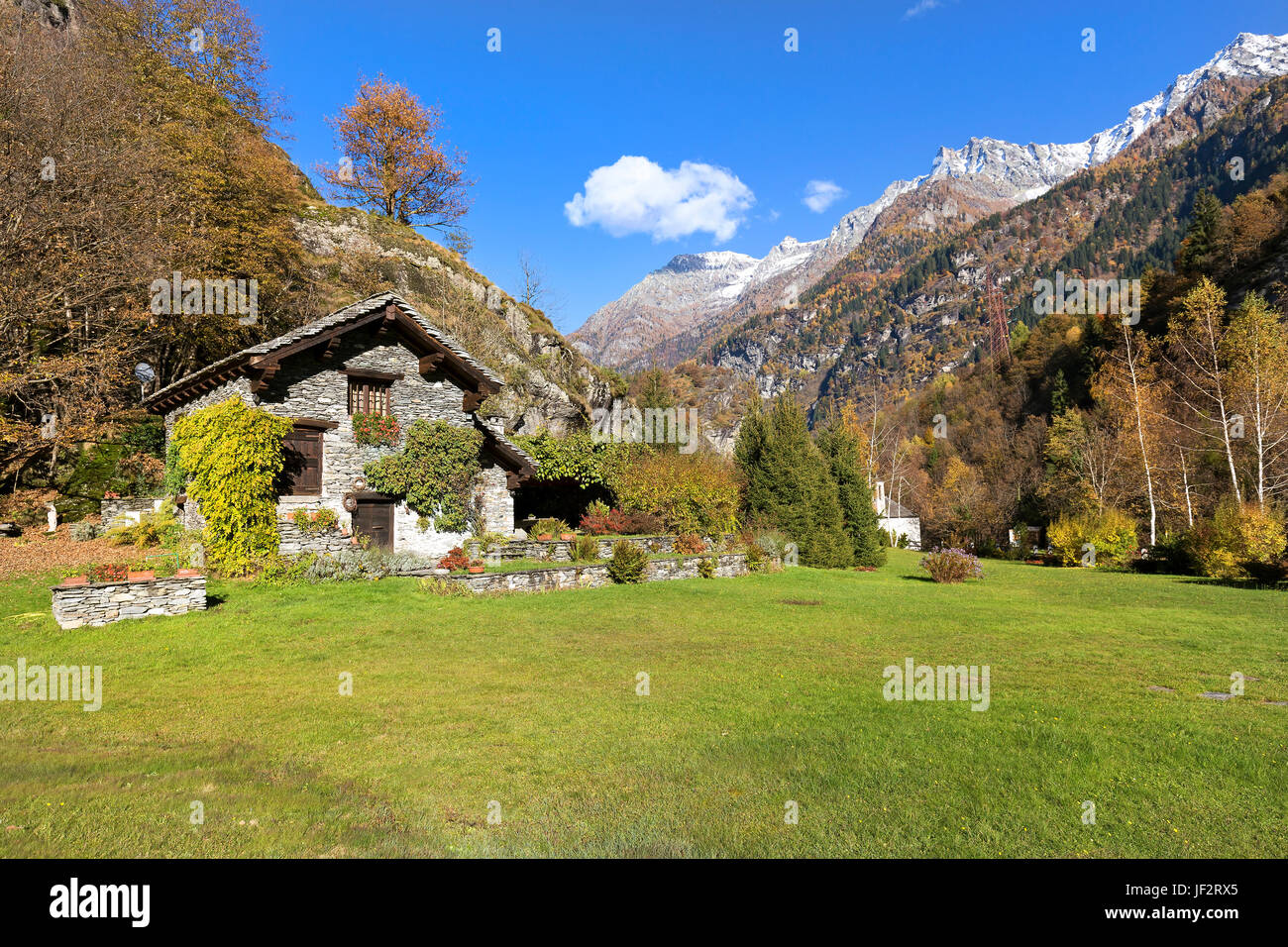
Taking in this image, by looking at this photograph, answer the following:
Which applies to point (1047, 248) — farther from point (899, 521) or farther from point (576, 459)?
point (576, 459)

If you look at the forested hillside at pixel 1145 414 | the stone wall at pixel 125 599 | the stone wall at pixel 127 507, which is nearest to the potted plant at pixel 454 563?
the stone wall at pixel 125 599

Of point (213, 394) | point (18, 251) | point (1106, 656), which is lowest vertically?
point (1106, 656)

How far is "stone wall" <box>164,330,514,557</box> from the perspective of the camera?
1908 centimetres

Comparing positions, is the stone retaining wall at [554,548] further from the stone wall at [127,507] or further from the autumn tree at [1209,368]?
the autumn tree at [1209,368]

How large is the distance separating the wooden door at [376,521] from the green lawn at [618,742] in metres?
6.49

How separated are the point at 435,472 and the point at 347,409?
11.2ft

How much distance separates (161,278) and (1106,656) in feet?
99.4

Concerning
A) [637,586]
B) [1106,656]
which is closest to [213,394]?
[637,586]

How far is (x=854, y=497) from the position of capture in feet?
107

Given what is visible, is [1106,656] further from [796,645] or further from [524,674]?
[524,674]

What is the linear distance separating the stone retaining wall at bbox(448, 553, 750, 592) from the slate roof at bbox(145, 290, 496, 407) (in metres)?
8.13

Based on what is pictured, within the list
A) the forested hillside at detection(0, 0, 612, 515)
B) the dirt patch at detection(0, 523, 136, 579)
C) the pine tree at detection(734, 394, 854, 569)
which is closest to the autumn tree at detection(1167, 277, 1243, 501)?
the pine tree at detection(734, 394, 854, 569)
